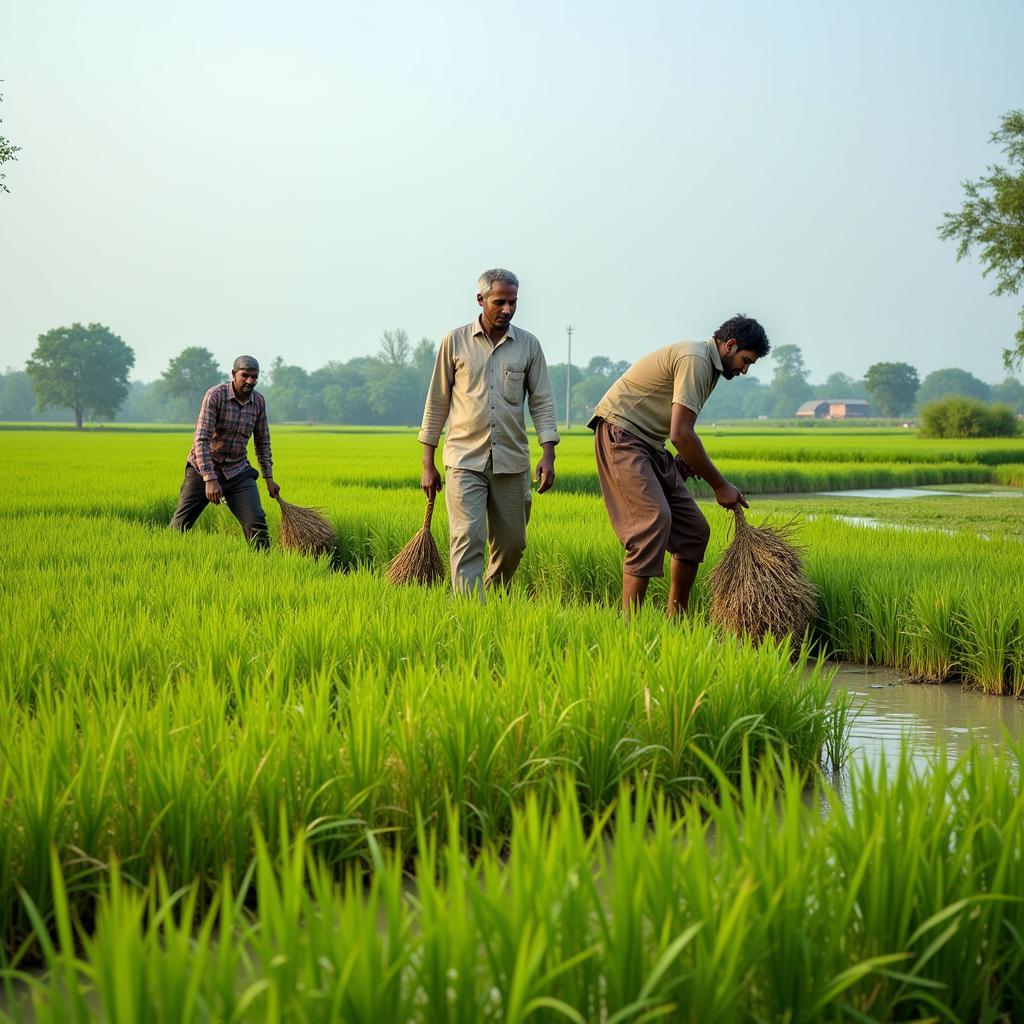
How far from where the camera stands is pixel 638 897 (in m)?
1.79

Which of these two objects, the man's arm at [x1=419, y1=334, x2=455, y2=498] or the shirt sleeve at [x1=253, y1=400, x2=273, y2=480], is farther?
the shirt sleeve at [x1=253, y1=400, x2=273, y2=480]

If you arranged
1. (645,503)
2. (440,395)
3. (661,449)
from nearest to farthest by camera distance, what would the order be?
(645,503)
(661,449)
(440,395)

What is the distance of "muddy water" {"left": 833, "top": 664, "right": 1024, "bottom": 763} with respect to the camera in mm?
4398

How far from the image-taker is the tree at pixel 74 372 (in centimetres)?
9712

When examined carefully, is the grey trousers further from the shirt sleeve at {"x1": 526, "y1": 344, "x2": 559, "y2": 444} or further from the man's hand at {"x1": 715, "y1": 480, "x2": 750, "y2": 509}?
the man's hand at {"x1": 715, "y1": 480, "x2": 750, "y2": 509}

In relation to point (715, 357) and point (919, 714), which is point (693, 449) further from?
point (919, 714)

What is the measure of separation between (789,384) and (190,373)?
89.9 m

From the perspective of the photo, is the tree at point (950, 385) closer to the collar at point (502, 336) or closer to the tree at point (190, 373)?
the tree at point (190, 373)

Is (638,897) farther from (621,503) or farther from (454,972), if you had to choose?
(621,503)

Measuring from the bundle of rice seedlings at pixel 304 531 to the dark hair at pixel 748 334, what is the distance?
4393 mm

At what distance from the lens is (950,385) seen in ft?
554

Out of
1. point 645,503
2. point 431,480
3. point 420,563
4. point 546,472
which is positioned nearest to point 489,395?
point 546,472

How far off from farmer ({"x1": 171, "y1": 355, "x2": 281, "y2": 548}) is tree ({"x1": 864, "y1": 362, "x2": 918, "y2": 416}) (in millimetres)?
129012

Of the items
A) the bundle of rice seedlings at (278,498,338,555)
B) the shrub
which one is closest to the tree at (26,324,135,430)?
the shrub
